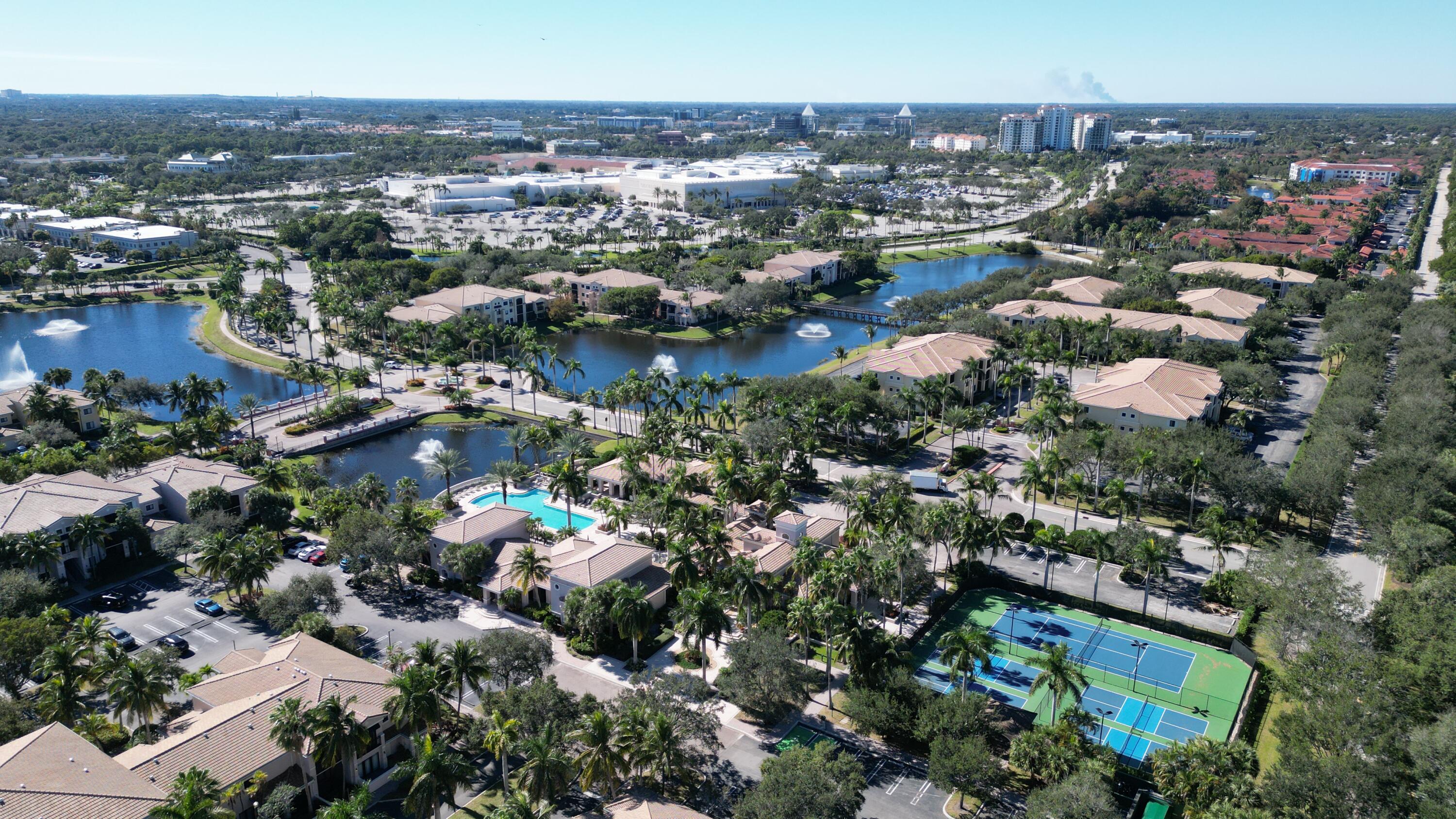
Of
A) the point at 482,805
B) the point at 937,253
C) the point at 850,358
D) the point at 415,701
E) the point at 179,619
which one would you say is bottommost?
the point at 482,805

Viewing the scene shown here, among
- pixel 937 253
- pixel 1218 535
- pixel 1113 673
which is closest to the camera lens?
pixel 1113 673

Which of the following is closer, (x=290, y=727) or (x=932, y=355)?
(x=290, y=727)

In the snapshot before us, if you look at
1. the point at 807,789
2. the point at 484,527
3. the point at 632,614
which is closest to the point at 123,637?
the point at 484,527

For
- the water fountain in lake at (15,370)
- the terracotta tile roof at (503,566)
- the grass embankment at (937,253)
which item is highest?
the grass embankment at (937,253)

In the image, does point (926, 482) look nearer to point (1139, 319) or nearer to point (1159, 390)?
point (1159, 390)

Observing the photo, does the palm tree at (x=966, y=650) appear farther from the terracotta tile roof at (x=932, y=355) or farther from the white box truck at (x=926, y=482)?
the terracotta tile roof at (x=932, y=355)

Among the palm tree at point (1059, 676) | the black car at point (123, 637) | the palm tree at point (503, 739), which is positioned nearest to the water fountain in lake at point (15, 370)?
the black car at point (123, 637)

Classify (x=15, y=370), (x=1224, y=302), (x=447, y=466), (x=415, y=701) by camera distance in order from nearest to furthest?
(x=415, y=701)
(x=447, y=466)
(x=15, y=370)
(x=1224, y=302)

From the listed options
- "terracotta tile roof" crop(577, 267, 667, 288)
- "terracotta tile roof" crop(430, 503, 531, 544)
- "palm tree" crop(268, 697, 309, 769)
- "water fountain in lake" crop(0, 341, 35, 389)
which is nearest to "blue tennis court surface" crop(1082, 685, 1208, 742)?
"terracotta tile roof" crop(430, 503, 531, 544)
